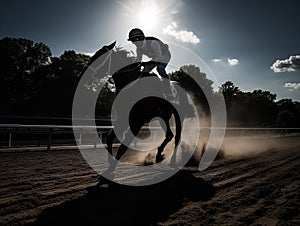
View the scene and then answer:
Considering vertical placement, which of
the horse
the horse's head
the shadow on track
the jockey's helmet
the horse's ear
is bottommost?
the shadow on track

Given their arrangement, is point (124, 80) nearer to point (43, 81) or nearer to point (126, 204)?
point (126, 204)

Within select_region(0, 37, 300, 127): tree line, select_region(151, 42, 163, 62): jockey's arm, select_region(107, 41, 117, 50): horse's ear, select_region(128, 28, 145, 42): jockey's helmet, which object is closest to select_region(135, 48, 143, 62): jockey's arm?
select_region(128, 28, 145, 42): jockey's helmet

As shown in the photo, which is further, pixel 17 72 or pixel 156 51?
pixel 17 72

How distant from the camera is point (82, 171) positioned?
5652 millimetres

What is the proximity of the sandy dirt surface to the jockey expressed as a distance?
8.73 feet

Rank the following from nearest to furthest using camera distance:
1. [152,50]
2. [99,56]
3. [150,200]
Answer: [150,200]
[99,56]
[152,50]

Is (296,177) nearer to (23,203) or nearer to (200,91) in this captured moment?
(23,203)

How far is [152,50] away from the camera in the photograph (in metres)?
5.90

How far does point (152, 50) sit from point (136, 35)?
0.53 metres

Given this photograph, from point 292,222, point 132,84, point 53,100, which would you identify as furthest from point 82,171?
point 53,100

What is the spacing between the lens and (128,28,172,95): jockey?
18.7 ft

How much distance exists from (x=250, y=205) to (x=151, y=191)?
1.54m

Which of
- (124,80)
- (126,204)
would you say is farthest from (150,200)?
(124,80)

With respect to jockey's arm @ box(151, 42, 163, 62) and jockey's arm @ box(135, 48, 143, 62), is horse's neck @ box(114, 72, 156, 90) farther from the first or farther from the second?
jockey's arm @ box(151, 42, 163, 62)
